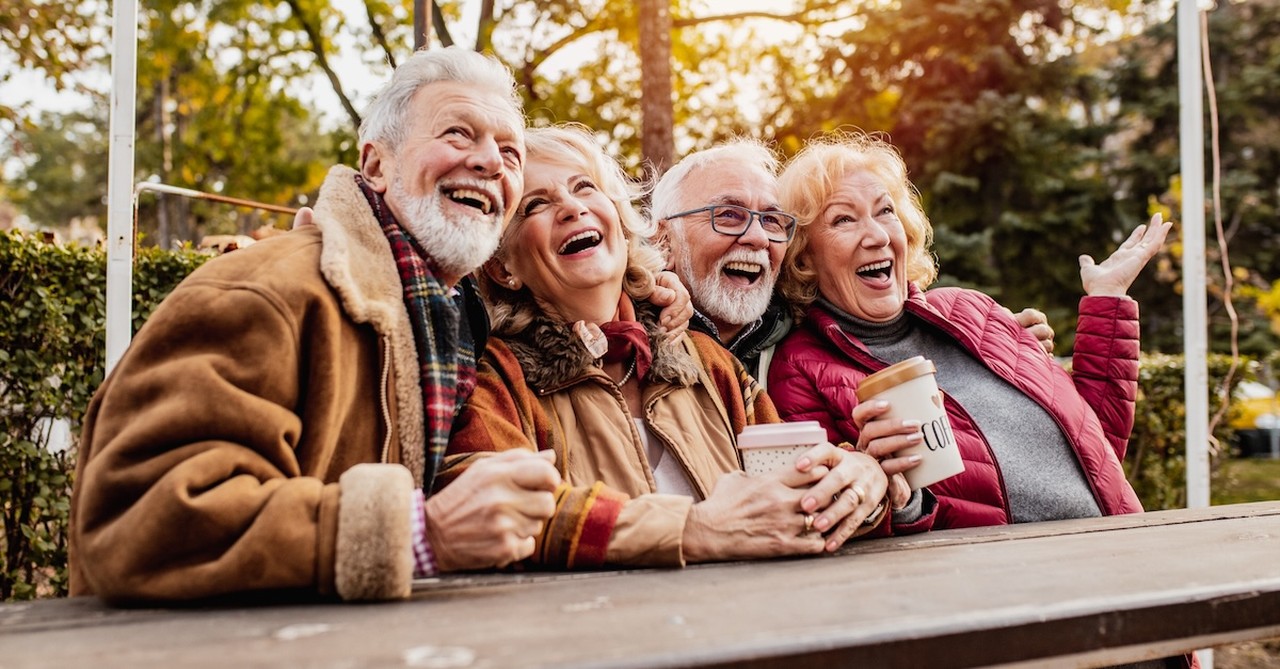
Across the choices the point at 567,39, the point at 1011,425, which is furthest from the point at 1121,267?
the point at 567,39

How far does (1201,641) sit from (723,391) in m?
1.28

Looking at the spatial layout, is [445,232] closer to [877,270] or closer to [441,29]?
[877,270]

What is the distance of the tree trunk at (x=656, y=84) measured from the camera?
7.64 meters

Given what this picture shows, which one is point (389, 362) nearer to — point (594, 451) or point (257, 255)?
point (257, 255)

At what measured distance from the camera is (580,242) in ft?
7.85

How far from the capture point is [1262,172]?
1433cm

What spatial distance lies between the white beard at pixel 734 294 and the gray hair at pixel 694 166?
229 millimetres

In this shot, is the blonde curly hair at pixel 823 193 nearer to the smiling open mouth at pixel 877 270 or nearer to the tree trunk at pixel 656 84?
the smiling open mouth at pixel 877 270

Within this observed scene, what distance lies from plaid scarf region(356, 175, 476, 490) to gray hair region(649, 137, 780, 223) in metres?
1.16

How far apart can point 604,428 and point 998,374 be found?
52.0 inches

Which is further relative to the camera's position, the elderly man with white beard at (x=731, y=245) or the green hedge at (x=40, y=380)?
the green hedge at (x=40, y=380)

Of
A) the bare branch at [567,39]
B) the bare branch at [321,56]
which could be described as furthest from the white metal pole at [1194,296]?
the bare branch at [321,56]

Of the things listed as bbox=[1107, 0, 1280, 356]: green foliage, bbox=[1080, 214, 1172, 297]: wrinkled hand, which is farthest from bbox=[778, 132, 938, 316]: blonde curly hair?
bbox=[1107, 0, 1280, 356]: green foliage

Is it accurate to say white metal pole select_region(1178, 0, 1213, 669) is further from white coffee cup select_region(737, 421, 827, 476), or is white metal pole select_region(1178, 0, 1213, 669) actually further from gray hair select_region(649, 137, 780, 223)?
white coffee cup select_region(737, 421, 827, 476)
